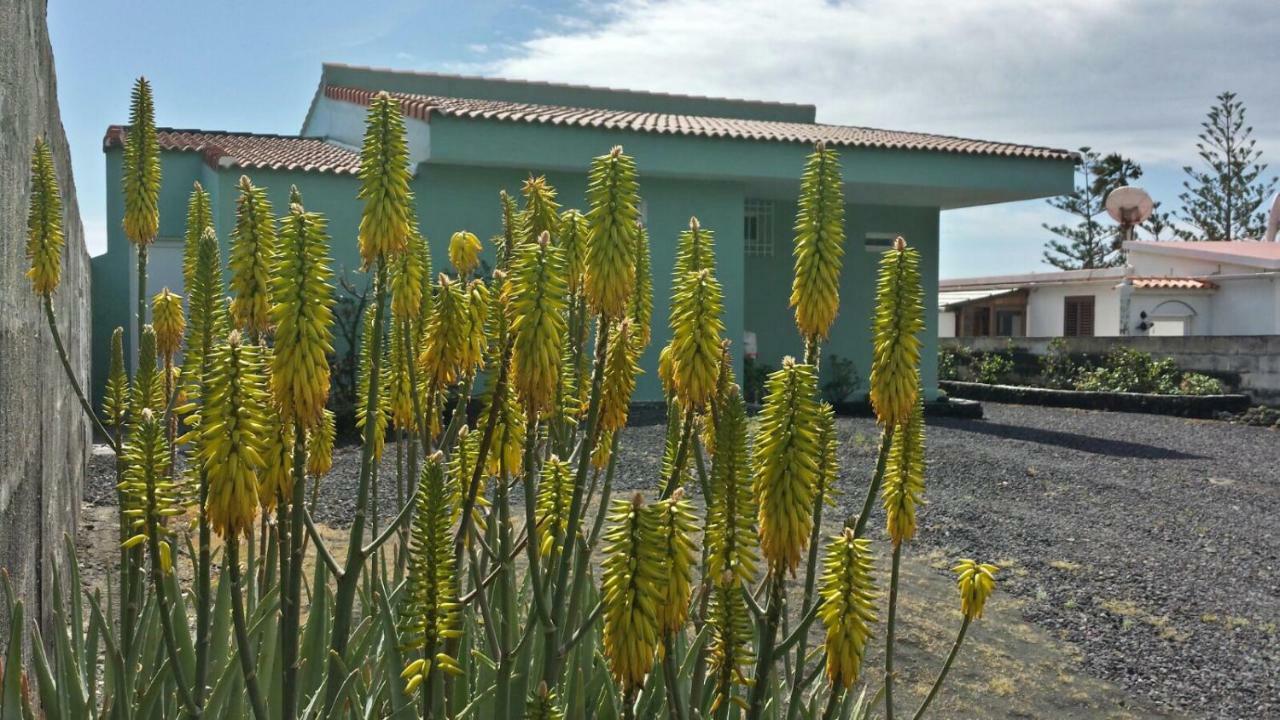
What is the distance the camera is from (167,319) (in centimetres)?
318

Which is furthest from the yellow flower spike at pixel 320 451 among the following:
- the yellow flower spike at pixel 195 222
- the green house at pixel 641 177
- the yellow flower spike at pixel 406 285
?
the green house at pixel 641 177

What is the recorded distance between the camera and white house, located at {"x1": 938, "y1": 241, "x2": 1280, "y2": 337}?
3005cm

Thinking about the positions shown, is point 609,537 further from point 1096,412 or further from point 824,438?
point 1096,412

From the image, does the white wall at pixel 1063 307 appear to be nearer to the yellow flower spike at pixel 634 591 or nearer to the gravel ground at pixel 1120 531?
the gravel ground at pixel 1120 531

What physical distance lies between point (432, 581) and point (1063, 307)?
→ 1421 inches

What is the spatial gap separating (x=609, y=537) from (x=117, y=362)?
168 cm

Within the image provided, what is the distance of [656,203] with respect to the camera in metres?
17.9

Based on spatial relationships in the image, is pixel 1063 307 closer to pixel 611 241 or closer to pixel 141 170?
pixel 141 170

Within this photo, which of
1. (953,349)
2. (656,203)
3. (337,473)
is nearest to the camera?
(337,473)

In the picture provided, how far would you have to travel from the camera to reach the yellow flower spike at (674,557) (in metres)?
1.69

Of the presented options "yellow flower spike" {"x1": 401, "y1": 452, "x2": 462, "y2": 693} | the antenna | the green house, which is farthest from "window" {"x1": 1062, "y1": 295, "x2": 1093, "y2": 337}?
"yellow flower spike" {"x1": 401, "y1": 452, "x2": 462, "y2": 693}

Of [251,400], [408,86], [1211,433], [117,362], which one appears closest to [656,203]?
[408,86]

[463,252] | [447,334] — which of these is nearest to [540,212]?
[447,334]

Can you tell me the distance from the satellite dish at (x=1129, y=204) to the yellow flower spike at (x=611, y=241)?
93.5 feet
